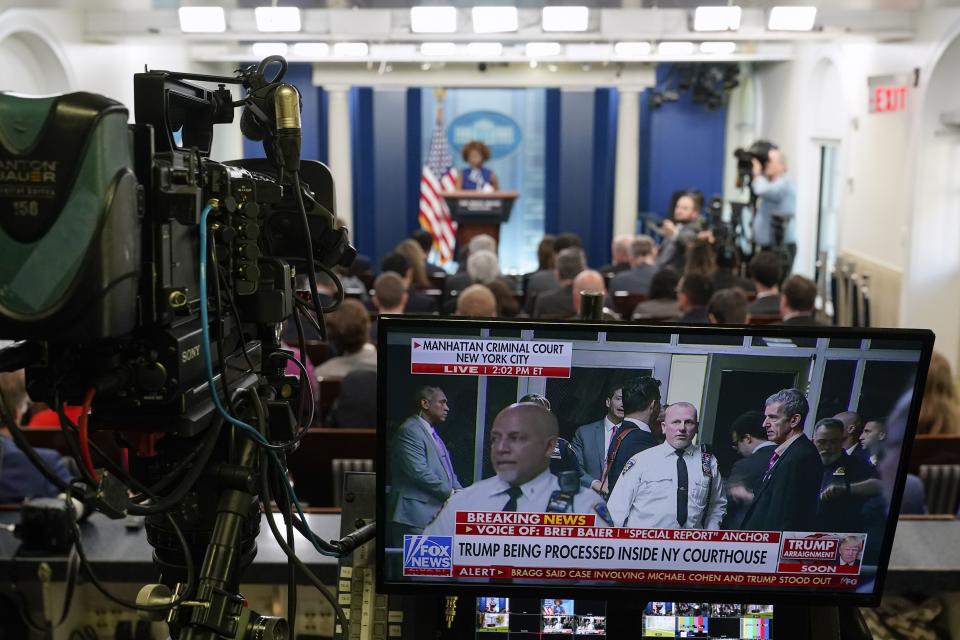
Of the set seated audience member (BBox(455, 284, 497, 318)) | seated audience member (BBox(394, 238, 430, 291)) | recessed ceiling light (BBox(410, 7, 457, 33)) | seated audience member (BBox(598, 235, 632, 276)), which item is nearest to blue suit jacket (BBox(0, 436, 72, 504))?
seated audience member (BBox(455, 284, 497, 318))

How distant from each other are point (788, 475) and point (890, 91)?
8.28m

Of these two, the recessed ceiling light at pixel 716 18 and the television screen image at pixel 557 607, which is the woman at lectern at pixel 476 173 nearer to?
the recessed ceiling light at pixel 716 18

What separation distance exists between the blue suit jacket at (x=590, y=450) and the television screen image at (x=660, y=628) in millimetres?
269

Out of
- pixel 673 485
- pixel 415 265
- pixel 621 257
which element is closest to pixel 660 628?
pixel 673 485

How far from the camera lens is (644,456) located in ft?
4.33

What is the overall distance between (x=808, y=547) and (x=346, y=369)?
3425 mm

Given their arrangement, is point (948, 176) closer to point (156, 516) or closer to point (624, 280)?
point (624, 280)

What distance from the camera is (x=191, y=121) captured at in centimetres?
138

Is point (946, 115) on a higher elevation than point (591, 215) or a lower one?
higher

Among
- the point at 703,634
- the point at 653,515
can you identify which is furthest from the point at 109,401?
the point at 703,634

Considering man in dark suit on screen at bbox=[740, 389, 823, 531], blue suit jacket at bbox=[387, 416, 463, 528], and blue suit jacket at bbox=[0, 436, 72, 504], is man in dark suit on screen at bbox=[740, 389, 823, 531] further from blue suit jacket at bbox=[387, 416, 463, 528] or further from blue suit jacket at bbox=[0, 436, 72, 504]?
blue suit jacket at bbox=[0, 436, 72, 504]

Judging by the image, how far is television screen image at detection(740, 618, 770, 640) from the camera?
146cm

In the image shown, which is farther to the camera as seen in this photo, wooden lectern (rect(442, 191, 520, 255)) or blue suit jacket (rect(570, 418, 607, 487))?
wooden lectern (rect(442, 191, 520, 255))

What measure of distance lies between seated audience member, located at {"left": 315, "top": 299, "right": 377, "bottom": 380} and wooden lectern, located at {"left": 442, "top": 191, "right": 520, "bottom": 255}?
7.25m
